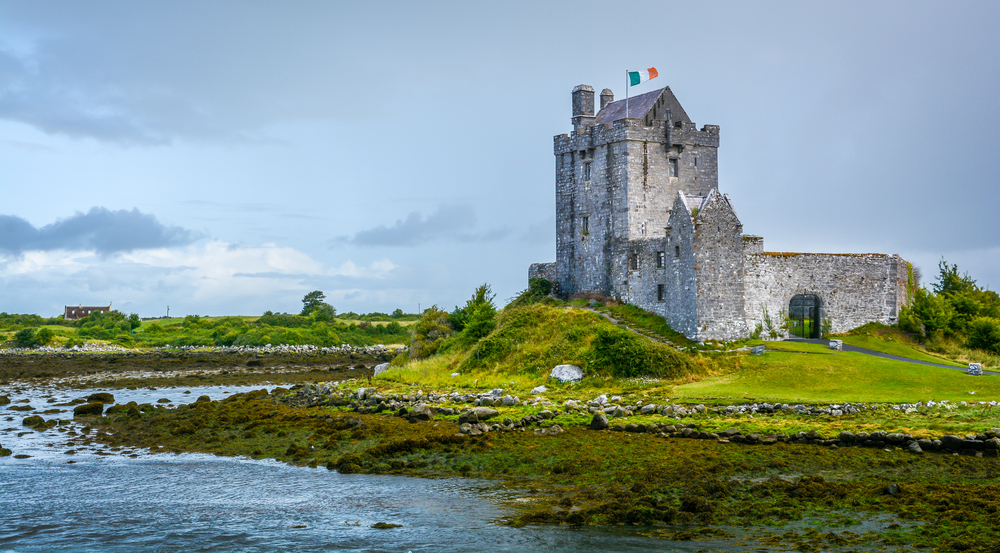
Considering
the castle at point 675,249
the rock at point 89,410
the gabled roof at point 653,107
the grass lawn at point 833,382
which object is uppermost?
the gabled roof at point 653,107

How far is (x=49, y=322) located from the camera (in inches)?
4208

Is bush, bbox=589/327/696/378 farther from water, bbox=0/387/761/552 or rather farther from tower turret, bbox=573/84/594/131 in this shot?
tower turret, bbox=573/84/594/131

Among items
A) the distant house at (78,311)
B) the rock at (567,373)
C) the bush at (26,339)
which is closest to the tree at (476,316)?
the rock at (567,373)

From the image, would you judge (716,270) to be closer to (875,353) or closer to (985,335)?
(875,353)

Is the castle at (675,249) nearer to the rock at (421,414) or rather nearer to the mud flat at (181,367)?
the rock at (421,414)

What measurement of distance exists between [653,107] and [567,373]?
675 inches

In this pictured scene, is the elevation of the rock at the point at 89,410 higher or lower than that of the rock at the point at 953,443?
lower

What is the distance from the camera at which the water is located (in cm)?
1207

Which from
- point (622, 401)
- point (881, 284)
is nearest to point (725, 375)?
point (622, 401)

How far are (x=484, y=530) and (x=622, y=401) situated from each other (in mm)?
12146

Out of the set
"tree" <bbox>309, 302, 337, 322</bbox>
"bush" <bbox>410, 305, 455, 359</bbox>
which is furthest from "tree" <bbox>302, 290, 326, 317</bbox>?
"bush" <bbox>410, 305, 455, 359</bbox>

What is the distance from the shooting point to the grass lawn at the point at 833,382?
75.8 feet

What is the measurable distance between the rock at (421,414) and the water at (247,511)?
5400mm

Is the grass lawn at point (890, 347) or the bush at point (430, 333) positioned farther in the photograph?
the bush at point (430, 333)
